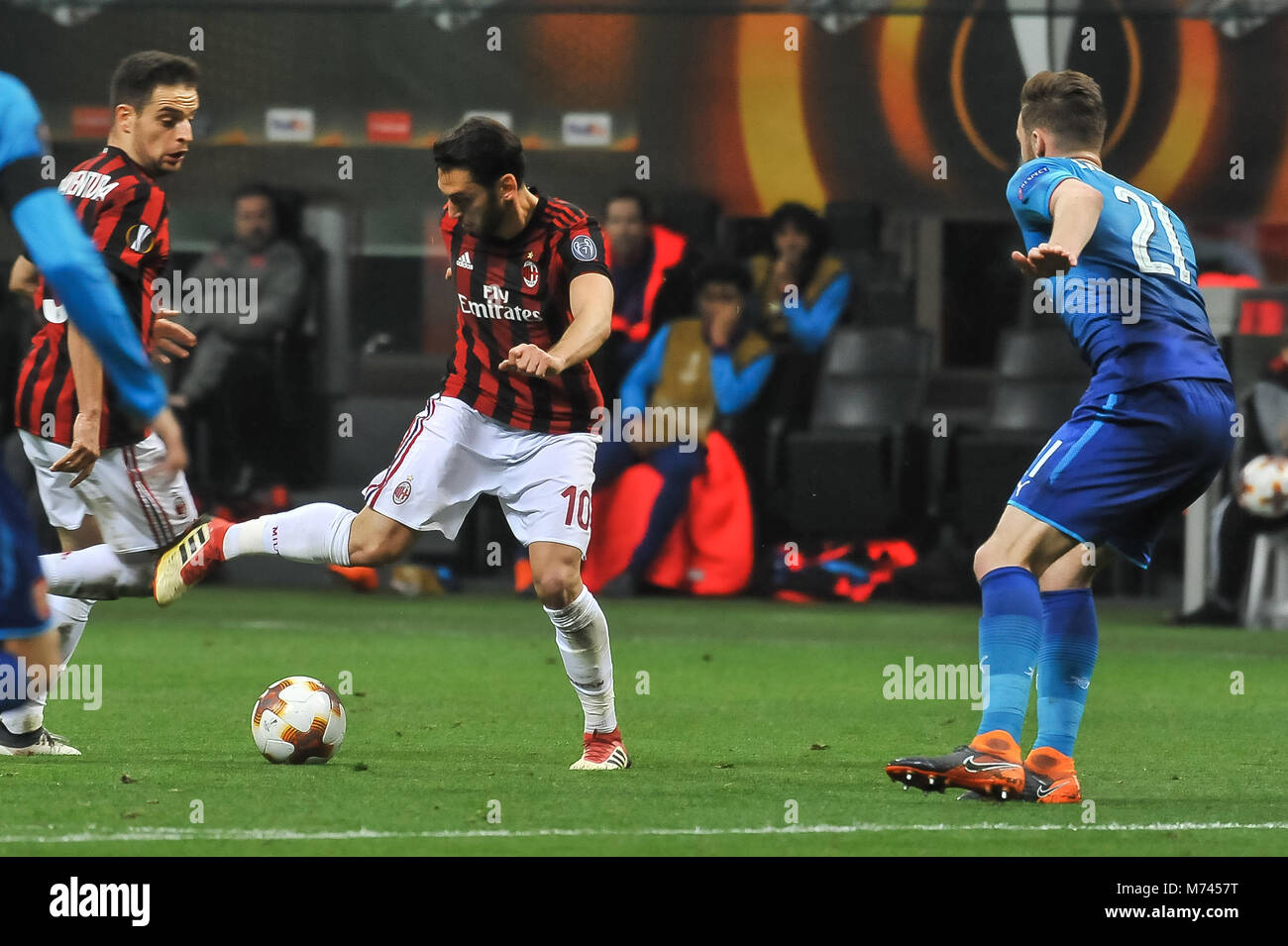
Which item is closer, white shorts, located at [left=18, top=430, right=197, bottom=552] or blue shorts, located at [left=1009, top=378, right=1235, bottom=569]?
blue shorts, located at [left=1009, top=378, right=1235, bottom=569]

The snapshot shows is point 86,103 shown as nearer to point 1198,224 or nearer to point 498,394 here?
point 1198,224

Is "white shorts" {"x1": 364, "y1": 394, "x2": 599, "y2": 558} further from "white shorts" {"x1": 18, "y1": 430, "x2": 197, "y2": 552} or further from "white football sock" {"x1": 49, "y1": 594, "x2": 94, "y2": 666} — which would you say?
"white football sock" {"x1": 49, "y1": 594, "x2": 94, "y2": 666}

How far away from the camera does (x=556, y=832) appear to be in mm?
5125

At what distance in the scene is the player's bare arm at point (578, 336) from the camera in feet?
19.4

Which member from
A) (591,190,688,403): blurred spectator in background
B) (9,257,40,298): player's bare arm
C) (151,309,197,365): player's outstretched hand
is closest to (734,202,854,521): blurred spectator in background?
(591,190,688,403): blurred spectator in background

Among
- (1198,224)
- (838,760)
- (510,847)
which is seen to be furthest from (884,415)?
(510,847)

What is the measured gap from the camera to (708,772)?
634 centimetres

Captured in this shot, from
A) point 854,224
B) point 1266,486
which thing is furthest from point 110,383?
point 854,224

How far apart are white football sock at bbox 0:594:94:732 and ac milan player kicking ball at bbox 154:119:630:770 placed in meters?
0.32

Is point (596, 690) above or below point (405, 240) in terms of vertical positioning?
below

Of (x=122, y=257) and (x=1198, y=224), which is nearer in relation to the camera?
(x=122, y=257)

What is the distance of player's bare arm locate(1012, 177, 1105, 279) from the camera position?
5.21 m

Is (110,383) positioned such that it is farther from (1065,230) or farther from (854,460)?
(854,460)

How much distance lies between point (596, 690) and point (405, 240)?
7871 mm
